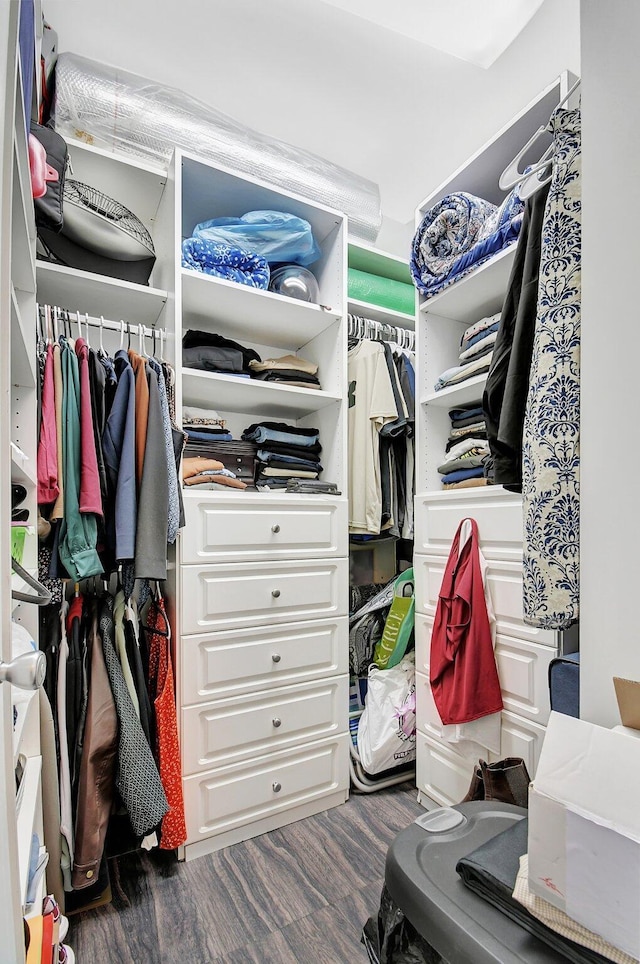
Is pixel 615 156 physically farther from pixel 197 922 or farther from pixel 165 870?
pixel 165 870

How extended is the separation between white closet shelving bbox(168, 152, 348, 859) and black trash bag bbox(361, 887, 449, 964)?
3.07 ft

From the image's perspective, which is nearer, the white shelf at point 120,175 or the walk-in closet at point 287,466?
the walk-in closet at point 287,466

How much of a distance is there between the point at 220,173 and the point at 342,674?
6.43ft

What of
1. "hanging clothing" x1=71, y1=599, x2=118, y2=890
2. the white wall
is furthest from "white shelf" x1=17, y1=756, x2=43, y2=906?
the white wall

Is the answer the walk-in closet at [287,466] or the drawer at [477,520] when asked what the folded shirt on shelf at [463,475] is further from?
the drawer at [477,520]

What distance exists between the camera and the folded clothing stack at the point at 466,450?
175 cm

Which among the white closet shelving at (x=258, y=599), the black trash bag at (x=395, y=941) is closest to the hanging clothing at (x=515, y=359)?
the black trash bag at (x=395, y=941)

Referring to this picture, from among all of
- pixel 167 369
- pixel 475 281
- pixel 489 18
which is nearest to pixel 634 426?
pixel 475 281

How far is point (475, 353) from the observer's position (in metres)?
1.78

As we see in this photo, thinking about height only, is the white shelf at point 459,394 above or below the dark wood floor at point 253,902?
above

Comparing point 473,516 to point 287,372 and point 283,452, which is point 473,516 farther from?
point 287,372

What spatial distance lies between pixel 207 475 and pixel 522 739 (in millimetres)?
1349

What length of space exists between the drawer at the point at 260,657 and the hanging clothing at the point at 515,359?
3.43ft

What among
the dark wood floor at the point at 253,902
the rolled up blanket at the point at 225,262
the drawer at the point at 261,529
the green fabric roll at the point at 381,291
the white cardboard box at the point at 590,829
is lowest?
the dark wood floor at the point at 253,902
